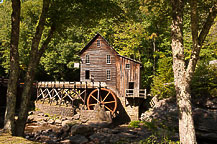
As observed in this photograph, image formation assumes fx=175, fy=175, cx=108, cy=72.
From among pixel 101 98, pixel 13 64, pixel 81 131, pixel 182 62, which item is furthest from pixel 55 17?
pixel 101 98

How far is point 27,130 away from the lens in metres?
16.0

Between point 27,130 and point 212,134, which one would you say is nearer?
point 212,134

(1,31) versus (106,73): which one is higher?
(1,31)

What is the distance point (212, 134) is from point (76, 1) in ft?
27.2

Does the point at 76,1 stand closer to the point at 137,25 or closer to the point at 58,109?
the point at 58,109

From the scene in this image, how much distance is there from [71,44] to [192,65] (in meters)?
22.2

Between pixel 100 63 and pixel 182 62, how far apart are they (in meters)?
17.2

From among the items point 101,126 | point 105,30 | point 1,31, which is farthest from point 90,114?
point 1,31

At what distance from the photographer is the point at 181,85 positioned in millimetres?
5121

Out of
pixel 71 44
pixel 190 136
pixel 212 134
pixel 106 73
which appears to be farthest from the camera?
pixel 71 44

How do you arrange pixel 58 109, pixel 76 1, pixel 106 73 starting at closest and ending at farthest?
pixel 76 1
pixel 58 109
pixel 106 73

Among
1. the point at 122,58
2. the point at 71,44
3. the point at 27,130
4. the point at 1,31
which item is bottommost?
the point at 27,130

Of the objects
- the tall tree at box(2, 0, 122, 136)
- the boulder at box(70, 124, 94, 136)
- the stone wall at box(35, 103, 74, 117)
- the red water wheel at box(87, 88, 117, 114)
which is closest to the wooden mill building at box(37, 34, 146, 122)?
the red water wheel at box(87, 88, 117, 114)

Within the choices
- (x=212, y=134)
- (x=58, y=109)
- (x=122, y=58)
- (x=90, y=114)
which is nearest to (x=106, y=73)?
(x=122, y=58)
